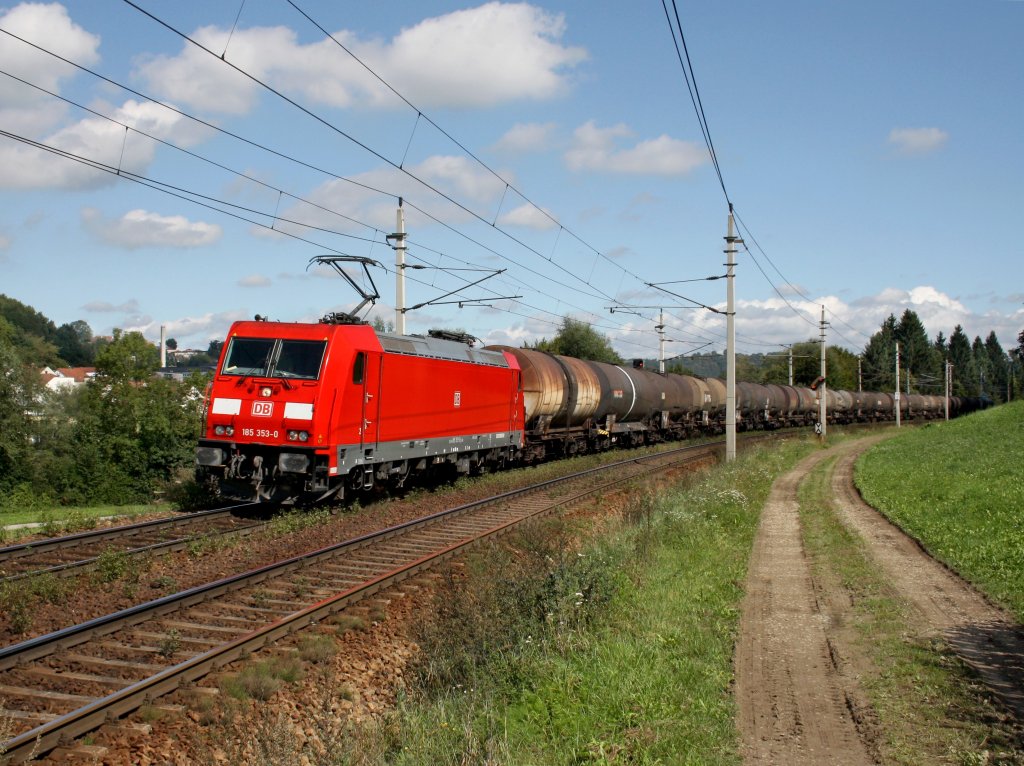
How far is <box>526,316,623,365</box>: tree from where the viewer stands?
261ft

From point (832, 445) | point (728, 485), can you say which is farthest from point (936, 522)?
point (832, 445)

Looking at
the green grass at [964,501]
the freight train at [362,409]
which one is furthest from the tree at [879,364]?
the freight train at [362,409]

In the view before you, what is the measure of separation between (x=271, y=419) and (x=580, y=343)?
6622cm

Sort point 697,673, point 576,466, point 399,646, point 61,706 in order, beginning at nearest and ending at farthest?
point 61,706 → point 697,673 → point 399,646 → point 576,466

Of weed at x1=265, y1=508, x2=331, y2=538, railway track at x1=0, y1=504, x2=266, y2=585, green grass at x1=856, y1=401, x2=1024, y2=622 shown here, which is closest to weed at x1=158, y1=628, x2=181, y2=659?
railway track at x1=0, y1=504, x2=266, y2=585

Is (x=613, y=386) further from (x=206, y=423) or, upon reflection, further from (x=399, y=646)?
(x=399, y=646)

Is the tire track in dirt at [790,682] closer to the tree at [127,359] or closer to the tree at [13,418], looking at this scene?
the tree at [13,418]

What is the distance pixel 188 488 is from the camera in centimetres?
1838

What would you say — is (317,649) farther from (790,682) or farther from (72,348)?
(72,348)

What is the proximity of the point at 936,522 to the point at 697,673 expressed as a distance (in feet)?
35.0

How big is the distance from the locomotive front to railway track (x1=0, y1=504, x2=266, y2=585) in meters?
0.80

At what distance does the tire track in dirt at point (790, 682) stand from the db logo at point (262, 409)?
8593 mm

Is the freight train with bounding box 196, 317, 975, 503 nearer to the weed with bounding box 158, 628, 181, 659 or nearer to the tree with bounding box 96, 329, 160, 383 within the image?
the weed with bounding box 158, 628, 181, 659

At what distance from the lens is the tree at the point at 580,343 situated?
79.6m
